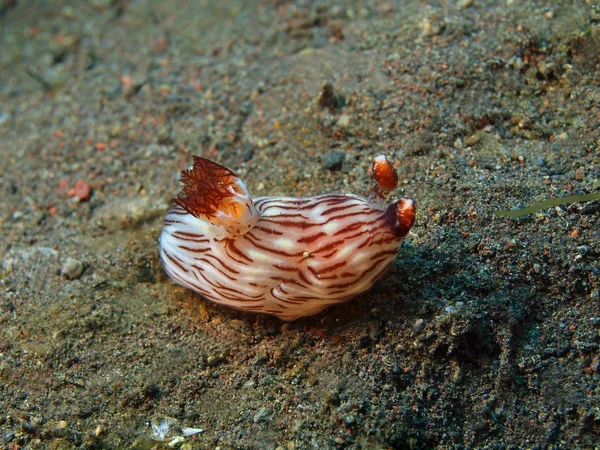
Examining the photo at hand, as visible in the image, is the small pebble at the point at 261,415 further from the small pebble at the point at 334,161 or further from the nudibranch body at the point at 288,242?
the small pebble at the point at 334,161

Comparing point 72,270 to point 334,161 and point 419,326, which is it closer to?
point 334,161

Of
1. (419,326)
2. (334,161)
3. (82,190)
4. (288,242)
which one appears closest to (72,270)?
(82,190)

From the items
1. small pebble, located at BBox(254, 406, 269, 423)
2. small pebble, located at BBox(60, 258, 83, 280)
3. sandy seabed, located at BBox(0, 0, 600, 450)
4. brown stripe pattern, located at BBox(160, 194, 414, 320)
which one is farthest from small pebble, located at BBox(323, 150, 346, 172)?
small pebble, located at BBox(60, 258, 83, 280)

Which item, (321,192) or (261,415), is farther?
(321,192)

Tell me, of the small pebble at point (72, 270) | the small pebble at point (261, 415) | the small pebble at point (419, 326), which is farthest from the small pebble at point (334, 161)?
the small pebble at point (72, 270)

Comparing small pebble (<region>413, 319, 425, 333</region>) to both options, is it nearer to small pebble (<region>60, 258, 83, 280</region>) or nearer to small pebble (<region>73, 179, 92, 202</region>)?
small pebble (<region>60, 258, 83, 280</region>)

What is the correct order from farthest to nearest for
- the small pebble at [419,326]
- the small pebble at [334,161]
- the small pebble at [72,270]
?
the small pebble at [334,161], the small pebble at [72,270], the small pebble at [419,326]
